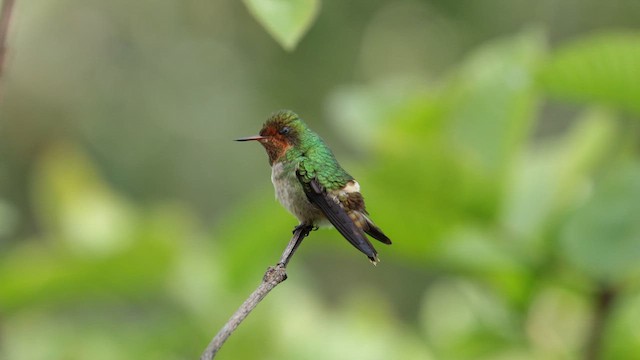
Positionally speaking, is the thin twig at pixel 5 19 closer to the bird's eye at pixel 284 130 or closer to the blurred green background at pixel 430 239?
the blurred green background at pixel 430 239

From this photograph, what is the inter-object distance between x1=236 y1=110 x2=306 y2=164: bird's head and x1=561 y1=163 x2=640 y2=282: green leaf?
1.13 meters

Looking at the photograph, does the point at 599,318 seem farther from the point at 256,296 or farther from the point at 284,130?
the point at 256,296

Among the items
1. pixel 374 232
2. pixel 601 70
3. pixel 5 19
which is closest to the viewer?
pixel 5 19

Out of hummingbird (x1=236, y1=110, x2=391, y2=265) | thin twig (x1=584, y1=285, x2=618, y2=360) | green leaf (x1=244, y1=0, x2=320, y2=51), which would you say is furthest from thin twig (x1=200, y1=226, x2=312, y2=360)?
thin twig (x1=584, y1=285, x2=618, y2=360)

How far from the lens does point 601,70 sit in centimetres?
200

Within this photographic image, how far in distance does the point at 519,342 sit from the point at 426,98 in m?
0.65

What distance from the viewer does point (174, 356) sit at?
2951 mm

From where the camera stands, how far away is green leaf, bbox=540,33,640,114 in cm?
196

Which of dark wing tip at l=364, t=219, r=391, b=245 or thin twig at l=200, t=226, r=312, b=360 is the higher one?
dark wing tip at l=364, t=219, r=391, b=245

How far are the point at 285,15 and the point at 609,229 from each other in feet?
4.05

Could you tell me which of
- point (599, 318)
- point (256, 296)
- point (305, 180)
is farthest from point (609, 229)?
point (256, 296)

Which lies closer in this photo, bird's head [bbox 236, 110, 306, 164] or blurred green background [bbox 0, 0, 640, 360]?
bird's head [bbox 236, 110, 306, 164]

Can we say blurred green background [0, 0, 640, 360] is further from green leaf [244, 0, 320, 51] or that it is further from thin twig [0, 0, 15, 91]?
thin twig [0, 0, 15, 91]

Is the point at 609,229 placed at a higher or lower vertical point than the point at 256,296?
higher
